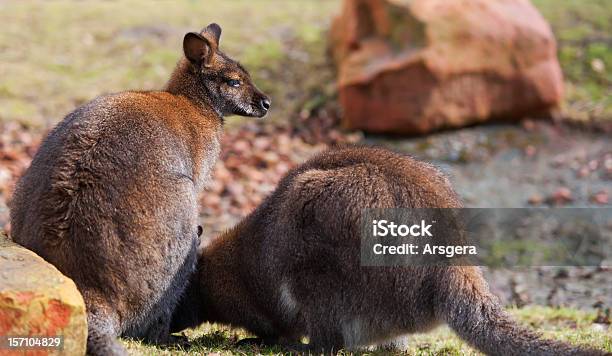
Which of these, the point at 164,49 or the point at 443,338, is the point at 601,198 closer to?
the point at 443,338

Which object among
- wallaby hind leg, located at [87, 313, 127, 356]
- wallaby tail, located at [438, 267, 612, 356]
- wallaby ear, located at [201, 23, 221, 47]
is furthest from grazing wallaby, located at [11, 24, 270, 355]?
wallaby tail, located at [438, 267, 612, 356]

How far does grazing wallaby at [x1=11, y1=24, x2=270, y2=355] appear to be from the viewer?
5.52m

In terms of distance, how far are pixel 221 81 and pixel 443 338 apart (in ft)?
8.98

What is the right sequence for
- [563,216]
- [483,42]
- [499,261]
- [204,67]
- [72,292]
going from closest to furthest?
1. [72,292]
2. [204,67]
3. [499,261]
4. [563,216]
5. [483,42]

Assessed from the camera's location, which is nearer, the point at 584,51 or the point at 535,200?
the point at 535,200

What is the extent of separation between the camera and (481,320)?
18.4ft

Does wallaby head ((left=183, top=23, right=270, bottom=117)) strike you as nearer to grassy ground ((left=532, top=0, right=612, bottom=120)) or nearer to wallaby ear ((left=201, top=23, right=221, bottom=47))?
wallaby ear ((left=201, top=23, right=221, bottom=47))

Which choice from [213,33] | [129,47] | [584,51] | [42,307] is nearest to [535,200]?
[584,51]

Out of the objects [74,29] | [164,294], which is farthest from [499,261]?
[74,29]

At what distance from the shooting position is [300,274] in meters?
5.98

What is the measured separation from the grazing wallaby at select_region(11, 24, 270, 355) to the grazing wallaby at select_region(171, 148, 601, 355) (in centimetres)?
60

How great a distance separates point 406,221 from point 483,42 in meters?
7.58

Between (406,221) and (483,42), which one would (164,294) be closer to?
(406,221)
